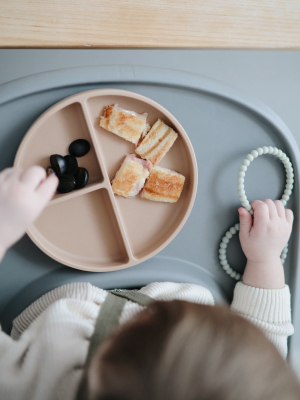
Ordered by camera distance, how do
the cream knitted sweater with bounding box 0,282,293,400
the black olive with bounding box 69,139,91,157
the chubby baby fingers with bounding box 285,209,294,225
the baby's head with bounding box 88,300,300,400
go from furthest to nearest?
the chubby baby fingers with bounding box 285,209,294,225 → the black olive with bounding box 69,139,91,157 → the cream knitted sweater with bounding box 0,282,293,400 → the baby's head with bounding box 88,300,300,400

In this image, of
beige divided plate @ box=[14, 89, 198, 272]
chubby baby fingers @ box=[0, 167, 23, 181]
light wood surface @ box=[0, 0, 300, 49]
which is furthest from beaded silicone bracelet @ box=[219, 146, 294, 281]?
chubby baby fingers @ box=[0, 167, 23, 181]

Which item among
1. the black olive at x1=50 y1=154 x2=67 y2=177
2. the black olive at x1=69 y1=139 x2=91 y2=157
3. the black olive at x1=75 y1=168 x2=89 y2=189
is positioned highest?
the black olive at x1=69 y1=139 x2=91 y2=157

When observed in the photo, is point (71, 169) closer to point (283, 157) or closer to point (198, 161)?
point (198, 161)

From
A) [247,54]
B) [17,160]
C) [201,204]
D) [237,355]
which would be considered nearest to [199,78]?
[247,54]

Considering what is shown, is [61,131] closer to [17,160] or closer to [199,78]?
[17,160]

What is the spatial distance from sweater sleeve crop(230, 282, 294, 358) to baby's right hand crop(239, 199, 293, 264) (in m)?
0.07

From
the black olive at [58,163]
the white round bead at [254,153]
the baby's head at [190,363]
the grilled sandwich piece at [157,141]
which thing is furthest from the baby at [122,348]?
the white round bead at [254,153]

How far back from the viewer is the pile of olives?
0.61 m

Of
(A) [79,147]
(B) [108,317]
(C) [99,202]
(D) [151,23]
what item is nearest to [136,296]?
(B) [108,317]

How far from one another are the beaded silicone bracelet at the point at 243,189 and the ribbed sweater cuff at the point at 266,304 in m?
0.06

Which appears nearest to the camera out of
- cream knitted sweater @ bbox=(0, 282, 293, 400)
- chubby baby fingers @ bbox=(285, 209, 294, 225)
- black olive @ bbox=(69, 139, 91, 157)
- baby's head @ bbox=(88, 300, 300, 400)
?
baby's head @ bbox=(88, 300, 300, 400)

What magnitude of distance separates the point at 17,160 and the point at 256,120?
466mm

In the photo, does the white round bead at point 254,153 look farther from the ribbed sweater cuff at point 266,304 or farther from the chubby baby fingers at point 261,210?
the ribbed sweater cuff at point 266,304

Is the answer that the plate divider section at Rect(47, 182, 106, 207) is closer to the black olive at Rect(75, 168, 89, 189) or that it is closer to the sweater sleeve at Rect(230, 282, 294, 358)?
the black olive at Rect(75, 168, 89, 189)
